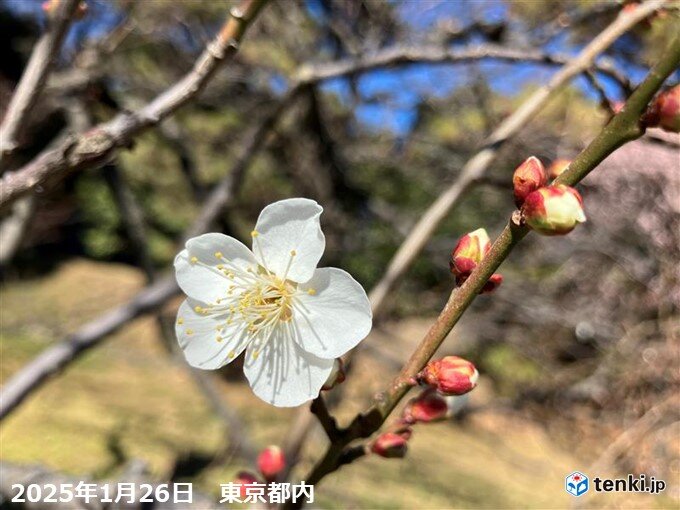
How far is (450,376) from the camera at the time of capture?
17.4 inches

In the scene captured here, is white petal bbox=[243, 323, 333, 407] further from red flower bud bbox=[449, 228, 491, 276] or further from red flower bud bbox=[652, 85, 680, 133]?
A: red flower bud bbox=[652, 85, 680, 133]

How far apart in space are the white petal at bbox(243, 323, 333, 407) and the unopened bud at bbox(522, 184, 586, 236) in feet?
0.64

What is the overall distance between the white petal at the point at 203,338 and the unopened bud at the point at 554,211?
0.28 meters

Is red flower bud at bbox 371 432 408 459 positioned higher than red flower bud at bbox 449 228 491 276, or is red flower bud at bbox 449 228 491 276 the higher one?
red flower bud at bbox 449 228 491 276

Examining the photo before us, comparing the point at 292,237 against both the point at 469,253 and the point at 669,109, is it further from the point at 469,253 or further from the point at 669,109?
the point at 669,109

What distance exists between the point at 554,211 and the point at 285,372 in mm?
253

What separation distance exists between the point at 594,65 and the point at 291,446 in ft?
2.51

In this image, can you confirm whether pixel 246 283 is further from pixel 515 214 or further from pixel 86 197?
pixel 86 197

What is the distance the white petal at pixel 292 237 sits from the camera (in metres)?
0.50

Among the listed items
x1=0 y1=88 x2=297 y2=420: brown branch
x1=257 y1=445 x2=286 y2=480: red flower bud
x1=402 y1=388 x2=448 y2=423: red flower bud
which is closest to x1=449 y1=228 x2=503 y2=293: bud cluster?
x1=402 y1=388 x2=448 y2=423: red flower bud

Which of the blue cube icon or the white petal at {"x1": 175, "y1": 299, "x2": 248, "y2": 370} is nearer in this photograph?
the white petal at {"x1": 175, "y1": 299, "x2": 248, "y2": 370}

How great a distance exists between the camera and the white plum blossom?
0.48 m

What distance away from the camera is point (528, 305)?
9.39 ft

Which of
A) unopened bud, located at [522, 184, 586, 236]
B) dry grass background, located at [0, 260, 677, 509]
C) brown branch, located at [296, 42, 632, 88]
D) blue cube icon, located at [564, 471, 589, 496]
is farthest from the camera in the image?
dry grass background, located at [0, 260, 677, 509]
